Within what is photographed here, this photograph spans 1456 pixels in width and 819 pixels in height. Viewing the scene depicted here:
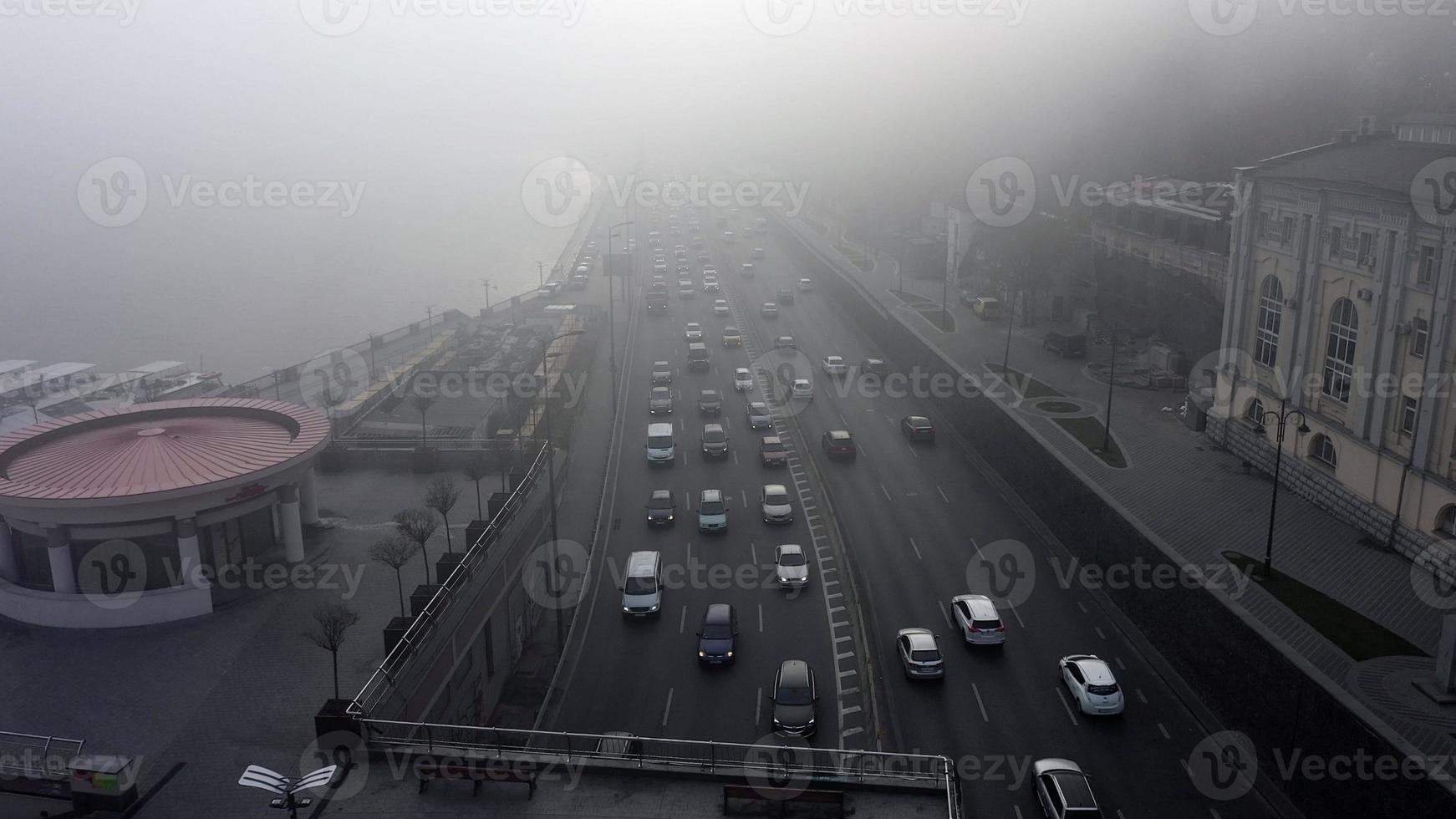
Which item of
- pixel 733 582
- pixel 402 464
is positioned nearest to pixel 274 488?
pixel 402 464

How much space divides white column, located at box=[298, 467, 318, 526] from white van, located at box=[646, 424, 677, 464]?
35.8 ft

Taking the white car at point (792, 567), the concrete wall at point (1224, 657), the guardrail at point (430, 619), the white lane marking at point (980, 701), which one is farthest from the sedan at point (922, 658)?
the guardrail at point (430, 619)

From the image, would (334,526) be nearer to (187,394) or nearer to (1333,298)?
(187,394)

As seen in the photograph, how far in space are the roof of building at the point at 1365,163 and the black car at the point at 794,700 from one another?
48.9ft

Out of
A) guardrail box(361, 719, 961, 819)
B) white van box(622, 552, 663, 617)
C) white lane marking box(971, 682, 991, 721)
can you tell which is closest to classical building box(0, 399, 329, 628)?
guardrail box(361, 719, 961, 819)

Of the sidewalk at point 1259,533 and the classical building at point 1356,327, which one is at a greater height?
the classical building at point 1356,327

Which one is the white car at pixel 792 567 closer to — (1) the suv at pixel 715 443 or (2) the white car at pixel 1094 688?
(2) the white car at pixel 1094 688

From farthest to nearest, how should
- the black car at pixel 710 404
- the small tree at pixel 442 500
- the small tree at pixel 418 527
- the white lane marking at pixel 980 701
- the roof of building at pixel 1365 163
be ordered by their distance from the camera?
1. the black car at pixel 710 404
2. the roof of building at pixel 1365 163
3. the small tree at pixel 442 500
4. the small tree at pixel 418 527
5. the white lane marking at pixel 980 701

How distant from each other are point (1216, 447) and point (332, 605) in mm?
21040

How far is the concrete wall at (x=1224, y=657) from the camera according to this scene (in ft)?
46.0

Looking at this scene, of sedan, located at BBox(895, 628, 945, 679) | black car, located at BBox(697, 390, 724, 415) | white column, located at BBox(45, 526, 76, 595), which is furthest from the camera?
black car, located at BBox(697, 390, 724, 415)

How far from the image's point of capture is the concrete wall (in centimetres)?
1402

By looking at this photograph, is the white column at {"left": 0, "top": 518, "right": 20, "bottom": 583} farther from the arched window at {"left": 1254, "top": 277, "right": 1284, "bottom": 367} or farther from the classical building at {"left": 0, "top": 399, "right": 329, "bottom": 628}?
the arched window at {"left": 1254, "top": 277, "right": 1284, "bottom": 367}

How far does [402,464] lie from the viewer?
24172mm
